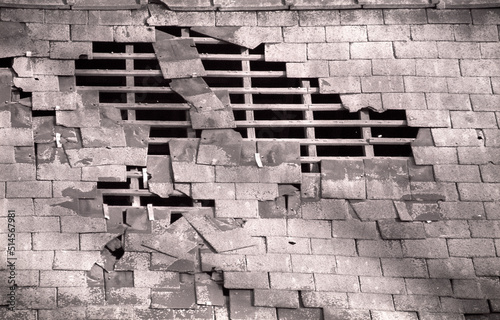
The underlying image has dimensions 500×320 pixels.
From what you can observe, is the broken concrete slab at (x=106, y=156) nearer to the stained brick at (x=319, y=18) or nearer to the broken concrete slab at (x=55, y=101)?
the broken concrete slab at (x=55, y=101)

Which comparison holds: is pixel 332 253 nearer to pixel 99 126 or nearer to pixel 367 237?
pixel 367 237

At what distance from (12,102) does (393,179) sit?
3.94m

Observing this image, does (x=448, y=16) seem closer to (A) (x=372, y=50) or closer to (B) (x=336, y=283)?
(A) (x=372, y=50)

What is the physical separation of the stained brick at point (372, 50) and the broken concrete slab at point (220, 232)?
228cm

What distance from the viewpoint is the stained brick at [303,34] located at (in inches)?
348

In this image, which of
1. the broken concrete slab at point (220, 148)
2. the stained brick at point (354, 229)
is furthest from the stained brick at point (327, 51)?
the stained brick at point (354, 229)

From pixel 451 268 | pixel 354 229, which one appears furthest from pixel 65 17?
pixel 451 268

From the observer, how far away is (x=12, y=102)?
329 inches

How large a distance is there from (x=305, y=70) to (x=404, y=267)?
2294 millimetres

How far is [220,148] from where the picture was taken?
8.36 m

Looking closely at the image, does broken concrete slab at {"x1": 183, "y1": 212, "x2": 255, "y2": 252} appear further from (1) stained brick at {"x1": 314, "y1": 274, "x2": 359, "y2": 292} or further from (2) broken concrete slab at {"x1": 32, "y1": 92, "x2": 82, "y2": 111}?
(2) broken concrete slab at {"x1": 32, "y1": 92, "x2": 82, "y2": 111}

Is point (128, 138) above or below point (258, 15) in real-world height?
below

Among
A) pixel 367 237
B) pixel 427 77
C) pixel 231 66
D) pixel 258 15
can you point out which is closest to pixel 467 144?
pixel 427 77

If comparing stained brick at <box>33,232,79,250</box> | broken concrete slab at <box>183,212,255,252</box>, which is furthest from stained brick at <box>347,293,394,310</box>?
stained brick at <box>33,232,79,250</box>
